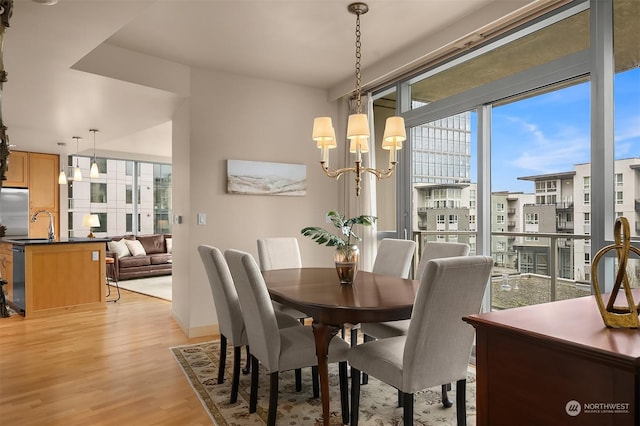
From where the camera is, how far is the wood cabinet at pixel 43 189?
748 cm

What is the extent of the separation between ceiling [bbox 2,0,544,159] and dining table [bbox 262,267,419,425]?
1906 millimetres

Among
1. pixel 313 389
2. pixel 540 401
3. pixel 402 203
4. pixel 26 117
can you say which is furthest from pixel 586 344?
pixel 26 117

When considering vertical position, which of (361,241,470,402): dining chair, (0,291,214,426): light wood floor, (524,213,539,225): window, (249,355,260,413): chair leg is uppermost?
(524,213,539,225): window

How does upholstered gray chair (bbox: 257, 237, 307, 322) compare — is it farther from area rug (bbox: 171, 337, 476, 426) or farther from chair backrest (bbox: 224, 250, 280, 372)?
chair backrest (bbox: 224, 250, 280, 372)

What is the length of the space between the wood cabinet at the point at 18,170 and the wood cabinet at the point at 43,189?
64mm

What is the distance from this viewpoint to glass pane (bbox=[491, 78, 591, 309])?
135 inches

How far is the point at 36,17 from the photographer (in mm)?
2469

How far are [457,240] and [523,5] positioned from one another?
2.22m

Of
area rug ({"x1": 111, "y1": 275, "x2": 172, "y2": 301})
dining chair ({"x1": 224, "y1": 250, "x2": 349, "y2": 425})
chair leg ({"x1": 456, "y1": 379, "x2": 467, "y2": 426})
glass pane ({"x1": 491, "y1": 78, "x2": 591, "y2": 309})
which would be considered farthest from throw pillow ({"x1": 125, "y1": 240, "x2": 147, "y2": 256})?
chair leg ({"x1": 456, "y1": 379, "x2": 467, "y2": 426})

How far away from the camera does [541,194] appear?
3799mm

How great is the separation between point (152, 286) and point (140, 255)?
1136 millimetres

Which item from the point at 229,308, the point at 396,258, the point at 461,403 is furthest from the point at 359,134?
the point at 461,403

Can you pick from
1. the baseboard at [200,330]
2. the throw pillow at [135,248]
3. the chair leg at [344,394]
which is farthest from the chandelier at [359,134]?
the throw pillow at [135,248]

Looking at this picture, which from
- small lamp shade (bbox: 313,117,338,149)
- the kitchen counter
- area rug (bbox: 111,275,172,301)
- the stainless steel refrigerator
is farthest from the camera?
the stainless steel refrigerator
